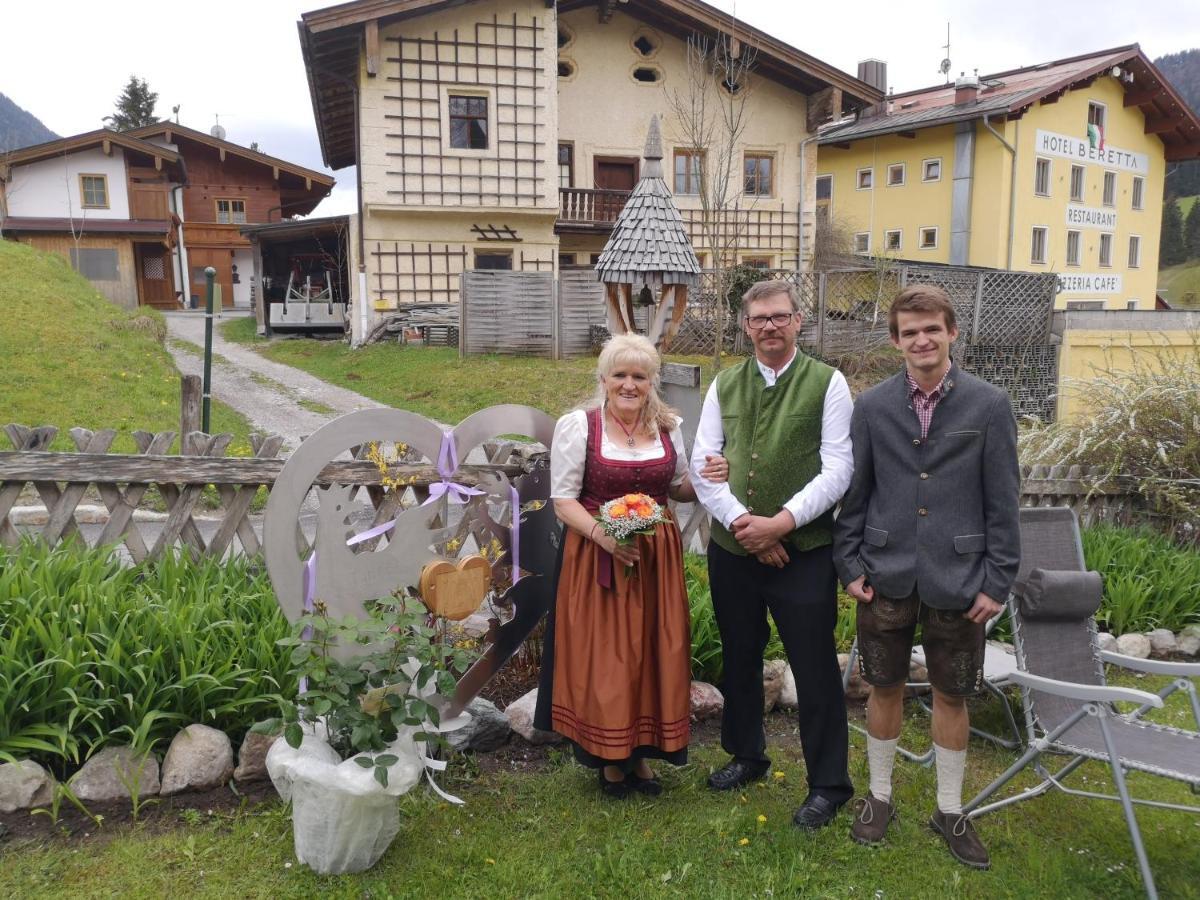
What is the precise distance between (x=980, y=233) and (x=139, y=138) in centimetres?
2781

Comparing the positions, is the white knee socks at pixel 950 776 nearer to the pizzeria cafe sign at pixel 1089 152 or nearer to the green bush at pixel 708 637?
the green bush at pixel 708 637

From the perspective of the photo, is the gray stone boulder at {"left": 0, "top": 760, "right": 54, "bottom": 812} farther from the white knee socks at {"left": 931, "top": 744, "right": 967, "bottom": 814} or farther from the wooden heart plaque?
the white knee socks at {"left": 931, "top": 744, "right": 967, "bottom": 814}

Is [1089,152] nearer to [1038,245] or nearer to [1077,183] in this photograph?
[1077,183]

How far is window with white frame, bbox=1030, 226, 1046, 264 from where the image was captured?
26.2 meters

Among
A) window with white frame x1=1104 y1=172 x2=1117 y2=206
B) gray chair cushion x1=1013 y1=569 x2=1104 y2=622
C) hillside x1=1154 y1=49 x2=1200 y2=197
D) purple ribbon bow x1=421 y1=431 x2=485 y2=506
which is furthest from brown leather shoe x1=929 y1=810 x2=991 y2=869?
hillside x1=1154 y1=49 x2=1200 y2=197

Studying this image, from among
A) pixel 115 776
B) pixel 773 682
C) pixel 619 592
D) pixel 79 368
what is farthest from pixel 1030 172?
pixel 115 776

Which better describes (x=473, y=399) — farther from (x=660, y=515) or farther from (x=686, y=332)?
(x=660, y=515)

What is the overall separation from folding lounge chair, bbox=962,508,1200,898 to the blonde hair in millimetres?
1545

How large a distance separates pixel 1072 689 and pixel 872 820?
830mm

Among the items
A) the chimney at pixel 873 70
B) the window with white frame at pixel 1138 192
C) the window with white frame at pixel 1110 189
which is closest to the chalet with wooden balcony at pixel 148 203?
the chimney at pixel 873 70

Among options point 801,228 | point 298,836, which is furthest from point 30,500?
point 801,228

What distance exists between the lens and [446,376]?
14742 millimetres

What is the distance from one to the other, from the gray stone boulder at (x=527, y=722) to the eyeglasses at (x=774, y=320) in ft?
5.85

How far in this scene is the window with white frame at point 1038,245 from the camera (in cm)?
2617
